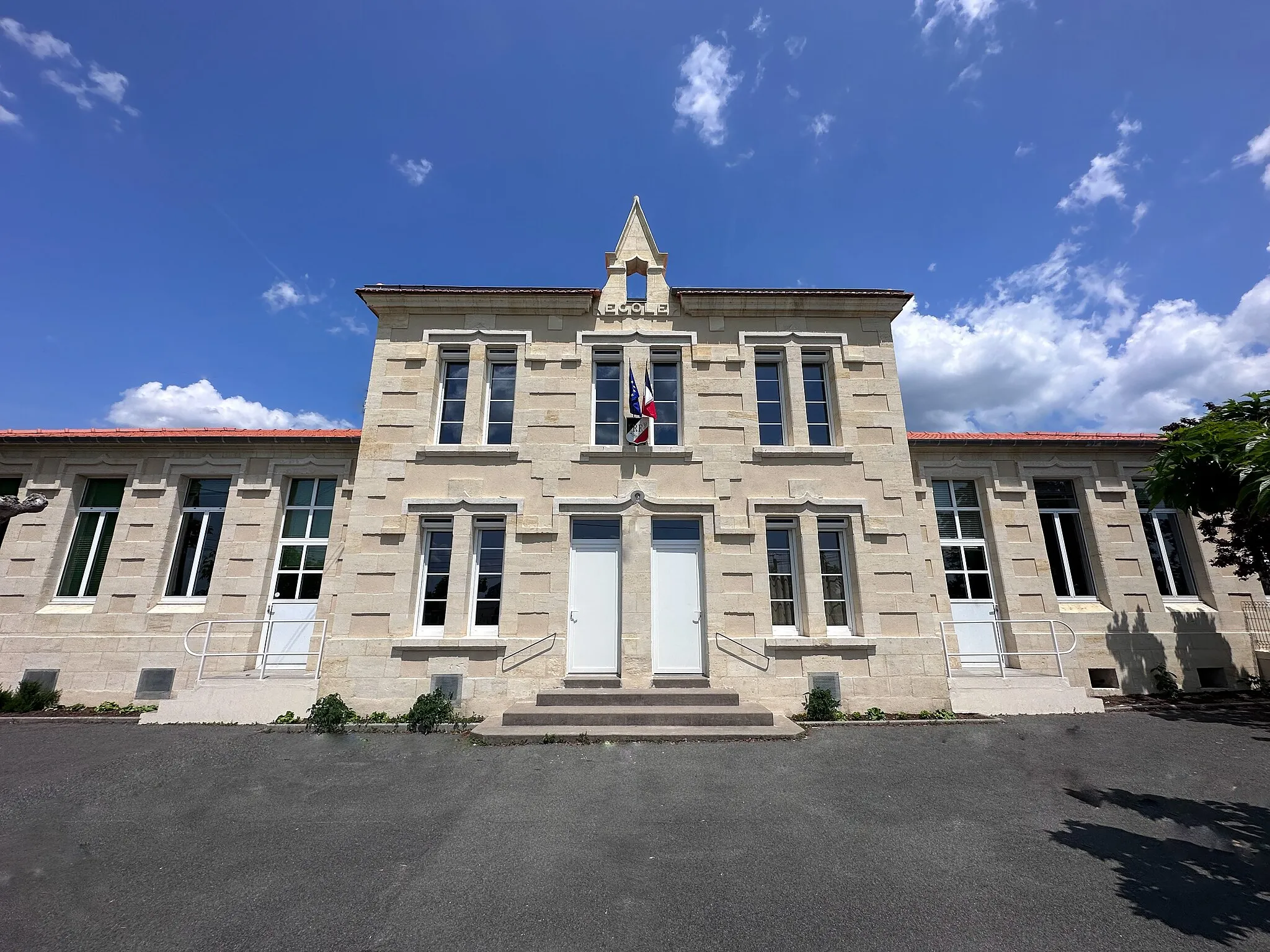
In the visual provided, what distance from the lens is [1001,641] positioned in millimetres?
9945

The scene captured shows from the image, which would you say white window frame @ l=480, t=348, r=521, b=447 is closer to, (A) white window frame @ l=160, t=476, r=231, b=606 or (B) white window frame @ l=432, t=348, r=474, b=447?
(B) white window frame @ l=432, t=348, r=474, b=447

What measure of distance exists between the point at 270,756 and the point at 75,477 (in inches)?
321

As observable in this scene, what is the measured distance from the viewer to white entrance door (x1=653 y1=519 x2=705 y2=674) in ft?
28.8

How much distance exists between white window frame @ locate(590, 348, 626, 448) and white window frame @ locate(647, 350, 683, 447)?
550 millimetres

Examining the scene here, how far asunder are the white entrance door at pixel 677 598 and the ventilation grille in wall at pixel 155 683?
339 inches

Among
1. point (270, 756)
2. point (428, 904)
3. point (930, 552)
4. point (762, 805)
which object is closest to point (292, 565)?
point (270, 756)

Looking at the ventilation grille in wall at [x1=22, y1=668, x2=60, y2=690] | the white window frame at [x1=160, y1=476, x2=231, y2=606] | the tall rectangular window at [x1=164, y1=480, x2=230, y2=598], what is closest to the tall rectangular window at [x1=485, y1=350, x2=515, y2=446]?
the white window frame at [x1=160, y1=476, x2=231, y2=606]

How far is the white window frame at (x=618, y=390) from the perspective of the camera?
9688 mm

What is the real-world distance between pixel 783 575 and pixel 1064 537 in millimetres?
6355

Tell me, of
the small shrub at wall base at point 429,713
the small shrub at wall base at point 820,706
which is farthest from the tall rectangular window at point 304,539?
the small shrub at wall base at point 820,706

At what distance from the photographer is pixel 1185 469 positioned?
682 cm

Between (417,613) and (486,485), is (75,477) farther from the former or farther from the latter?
(486,485)

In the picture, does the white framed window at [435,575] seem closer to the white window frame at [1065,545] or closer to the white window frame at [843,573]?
the white window frame at [843,573]

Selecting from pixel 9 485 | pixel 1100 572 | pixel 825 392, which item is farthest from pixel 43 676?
pixel 1100 572
